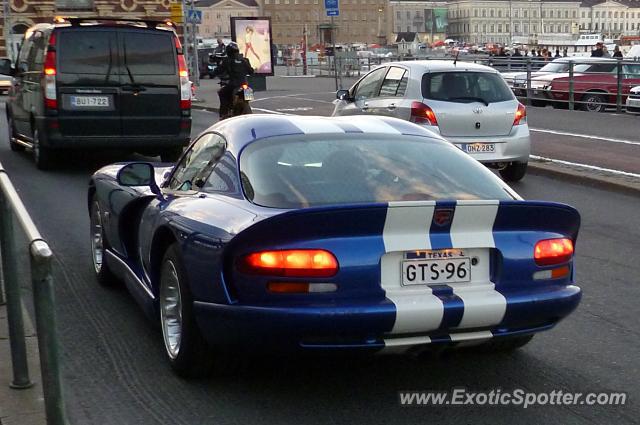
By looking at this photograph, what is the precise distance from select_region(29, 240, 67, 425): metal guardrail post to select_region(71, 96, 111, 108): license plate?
32.6ft

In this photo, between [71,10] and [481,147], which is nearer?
[481,147]

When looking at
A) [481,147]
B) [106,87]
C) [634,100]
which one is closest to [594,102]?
[634,100]

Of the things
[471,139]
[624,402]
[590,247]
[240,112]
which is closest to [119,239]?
[624,402]

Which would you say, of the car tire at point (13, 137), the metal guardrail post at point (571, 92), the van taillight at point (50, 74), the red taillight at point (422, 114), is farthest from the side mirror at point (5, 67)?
the metal guardrail post at point (571, 92)

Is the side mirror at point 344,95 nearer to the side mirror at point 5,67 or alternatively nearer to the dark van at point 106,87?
the dark van at point 106,87

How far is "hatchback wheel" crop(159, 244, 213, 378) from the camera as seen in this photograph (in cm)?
476

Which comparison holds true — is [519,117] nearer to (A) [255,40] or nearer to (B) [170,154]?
(B) [170,154]

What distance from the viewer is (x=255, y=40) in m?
34.4

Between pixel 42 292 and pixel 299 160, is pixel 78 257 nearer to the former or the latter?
pixel 299 160

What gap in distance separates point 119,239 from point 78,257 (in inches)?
78.7

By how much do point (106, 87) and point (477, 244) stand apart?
31.9 feet

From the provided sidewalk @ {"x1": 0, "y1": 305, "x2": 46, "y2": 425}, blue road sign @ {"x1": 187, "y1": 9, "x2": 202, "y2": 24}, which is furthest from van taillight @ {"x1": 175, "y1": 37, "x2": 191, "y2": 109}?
blue road sign @ {"x1": 187, "y1": 9, "x2": 202, "y2": 24}

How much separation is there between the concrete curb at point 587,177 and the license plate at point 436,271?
25.4 feet

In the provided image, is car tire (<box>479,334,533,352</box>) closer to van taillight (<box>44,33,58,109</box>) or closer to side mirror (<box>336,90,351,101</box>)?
van taillight (<box>44,33,58,109</box>)
